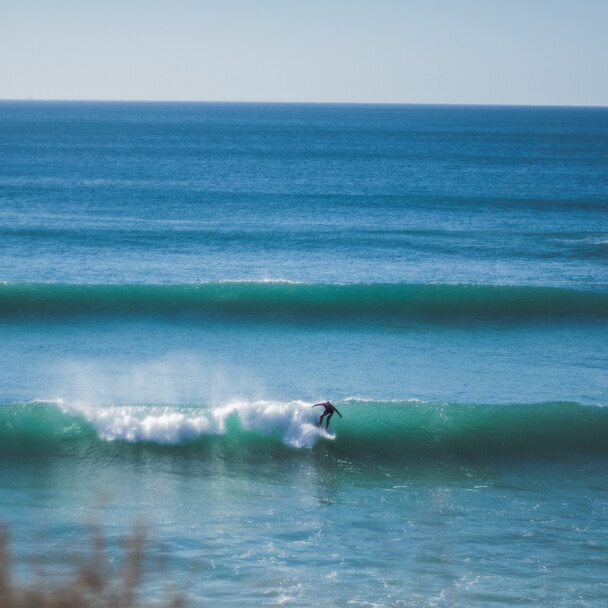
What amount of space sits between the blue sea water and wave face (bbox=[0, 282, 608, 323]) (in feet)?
0.25

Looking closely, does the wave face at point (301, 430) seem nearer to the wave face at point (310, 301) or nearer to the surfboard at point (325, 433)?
the surfboard at point (325, 433)

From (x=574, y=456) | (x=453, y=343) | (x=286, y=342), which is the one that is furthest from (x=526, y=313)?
(x=574, y=456)

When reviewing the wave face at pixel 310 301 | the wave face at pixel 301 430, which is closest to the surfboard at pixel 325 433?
the wave face at pixel 301 430

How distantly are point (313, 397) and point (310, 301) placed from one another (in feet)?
23.9

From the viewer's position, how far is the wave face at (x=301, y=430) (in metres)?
14.3

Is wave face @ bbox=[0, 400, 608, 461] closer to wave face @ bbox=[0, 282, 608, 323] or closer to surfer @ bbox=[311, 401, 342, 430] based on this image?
surfer @ bbox=[311, 401, 342, 430]

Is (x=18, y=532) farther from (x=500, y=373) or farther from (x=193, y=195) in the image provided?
(x=193, y=195)

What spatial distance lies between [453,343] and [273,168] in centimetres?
3973

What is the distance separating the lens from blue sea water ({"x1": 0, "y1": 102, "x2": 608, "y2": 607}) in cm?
1059

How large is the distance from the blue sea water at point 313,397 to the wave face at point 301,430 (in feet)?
0.16

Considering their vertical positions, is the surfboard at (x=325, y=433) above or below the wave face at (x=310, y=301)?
below

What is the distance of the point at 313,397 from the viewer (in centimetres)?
1622

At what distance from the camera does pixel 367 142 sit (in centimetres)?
8944

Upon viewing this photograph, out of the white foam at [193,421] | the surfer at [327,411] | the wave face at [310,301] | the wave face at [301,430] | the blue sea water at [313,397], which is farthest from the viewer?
the wave face at [310,301]
